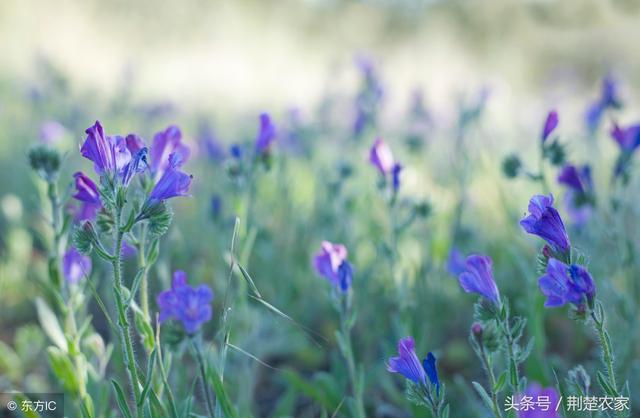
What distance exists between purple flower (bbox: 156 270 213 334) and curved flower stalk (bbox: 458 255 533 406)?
2.50 feet

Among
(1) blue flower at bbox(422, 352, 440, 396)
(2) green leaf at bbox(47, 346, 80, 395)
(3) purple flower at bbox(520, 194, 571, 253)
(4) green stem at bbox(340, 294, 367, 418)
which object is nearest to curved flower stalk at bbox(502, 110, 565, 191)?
(3) purple flower at bbox(520, 194, 571, 253)

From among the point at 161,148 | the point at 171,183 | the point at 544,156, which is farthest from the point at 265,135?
the point at 544,156

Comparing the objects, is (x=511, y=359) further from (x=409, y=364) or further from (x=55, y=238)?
(x=55, y=238)

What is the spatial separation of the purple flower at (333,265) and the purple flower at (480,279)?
49cm

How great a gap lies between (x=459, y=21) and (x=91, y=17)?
9383 millimetres

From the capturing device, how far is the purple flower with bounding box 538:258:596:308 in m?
1.55

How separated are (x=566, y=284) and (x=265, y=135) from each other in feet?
4.64

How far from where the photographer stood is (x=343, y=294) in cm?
209

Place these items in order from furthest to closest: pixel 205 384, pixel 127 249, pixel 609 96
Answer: pixel 609 96 < pixel 127 249 < pixel 205 384

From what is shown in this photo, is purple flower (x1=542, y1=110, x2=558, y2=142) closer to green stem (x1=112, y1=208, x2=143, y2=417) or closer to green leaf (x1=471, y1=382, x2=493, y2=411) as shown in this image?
green leaf (x1=471, y1=382, x2=493, y2=411)

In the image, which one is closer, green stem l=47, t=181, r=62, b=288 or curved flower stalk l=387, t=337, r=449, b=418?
curved flower stalk l=387, t=337, r=449, b=418

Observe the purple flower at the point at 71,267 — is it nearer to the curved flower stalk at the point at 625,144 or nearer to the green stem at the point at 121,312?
the green stem at the point at 121,312

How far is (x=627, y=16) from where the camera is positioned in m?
5.90

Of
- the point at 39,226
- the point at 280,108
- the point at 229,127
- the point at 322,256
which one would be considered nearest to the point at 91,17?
the point at 280,108
